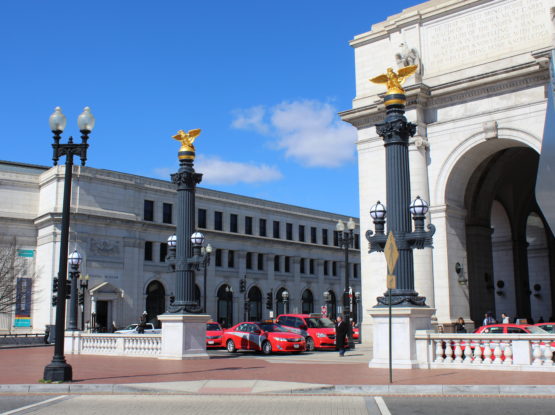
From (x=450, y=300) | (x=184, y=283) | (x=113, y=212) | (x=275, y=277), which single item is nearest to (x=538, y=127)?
(x=450, y=300)

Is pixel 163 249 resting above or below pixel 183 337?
above

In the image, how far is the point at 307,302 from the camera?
292 feet

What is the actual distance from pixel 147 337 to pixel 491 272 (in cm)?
1770

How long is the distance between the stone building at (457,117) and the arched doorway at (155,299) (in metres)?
43.8

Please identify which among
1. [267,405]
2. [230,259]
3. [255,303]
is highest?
[230,259]

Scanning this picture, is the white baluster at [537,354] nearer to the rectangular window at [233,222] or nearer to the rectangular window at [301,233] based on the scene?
the rectangular window at [233,222]

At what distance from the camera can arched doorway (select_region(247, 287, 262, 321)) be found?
80.9 meters

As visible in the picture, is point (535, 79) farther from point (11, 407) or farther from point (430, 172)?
point (11, 407)

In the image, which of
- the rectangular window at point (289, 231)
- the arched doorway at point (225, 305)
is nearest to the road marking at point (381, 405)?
the arched doorway at point (225, 305)

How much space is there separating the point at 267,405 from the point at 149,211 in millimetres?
62068

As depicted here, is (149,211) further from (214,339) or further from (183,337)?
(183,337)

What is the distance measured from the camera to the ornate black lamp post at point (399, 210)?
19.0m

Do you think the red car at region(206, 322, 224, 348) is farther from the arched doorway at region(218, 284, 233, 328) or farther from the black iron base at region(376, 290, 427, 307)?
the arched doorway at region(218, 284, 233, 328)

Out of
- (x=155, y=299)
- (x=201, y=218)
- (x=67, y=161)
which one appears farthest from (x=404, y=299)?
(x=201, y=218)
